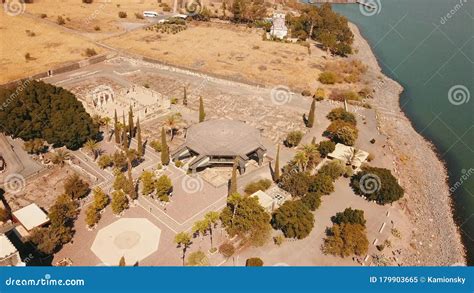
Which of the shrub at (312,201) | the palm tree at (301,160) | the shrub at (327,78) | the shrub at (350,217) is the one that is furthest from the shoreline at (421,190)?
the palm tree at (301,160)

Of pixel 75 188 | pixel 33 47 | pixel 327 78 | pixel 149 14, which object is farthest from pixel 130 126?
pixel 149 14

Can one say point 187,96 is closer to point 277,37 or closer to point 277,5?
point 277,37

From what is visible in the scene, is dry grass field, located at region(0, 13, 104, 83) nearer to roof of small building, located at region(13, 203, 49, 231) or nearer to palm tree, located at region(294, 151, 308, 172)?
roof of small building, located at region(13, 203, 49, 231)

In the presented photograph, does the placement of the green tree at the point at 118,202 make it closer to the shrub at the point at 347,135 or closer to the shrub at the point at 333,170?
the shrub at the point at 333,170

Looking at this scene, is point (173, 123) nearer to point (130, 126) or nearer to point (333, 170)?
point (130, 126)

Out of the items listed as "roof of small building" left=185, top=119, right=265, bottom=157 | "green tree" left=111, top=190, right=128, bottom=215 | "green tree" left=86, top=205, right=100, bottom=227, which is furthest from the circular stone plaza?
"green tree" left=86, top=205, right=100, bottom=227

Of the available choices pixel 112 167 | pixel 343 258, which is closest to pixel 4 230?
pixel 112 167
